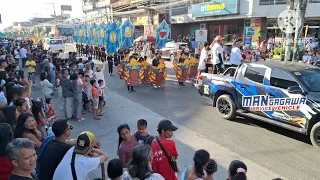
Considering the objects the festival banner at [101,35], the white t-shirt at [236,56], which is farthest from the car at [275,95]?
the festival banner at [101,35]

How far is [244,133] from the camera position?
23.0ft

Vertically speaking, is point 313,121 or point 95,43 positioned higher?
point 95,43

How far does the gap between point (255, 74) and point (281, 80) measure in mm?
780

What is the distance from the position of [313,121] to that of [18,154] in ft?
18.3

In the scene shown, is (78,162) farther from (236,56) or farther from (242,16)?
(242,16)

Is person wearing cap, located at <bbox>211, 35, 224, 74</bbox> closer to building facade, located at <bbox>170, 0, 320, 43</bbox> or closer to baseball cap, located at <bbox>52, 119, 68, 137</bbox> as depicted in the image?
baseball cap, located at <bbox>52, 119, 68, 137</bbox>

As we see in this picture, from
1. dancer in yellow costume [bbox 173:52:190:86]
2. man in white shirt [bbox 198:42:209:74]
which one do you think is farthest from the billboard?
man in white shirt [bbox 198:42:209:74]

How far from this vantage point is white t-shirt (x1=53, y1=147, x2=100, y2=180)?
284 centimetres

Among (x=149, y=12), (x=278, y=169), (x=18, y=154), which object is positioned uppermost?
(x=149, y=12)

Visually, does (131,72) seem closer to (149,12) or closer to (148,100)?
(148,100)

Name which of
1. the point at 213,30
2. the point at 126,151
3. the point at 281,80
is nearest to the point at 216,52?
the point at 281,80

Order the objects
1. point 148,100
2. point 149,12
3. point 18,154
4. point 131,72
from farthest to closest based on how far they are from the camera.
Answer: point 149,12 < point 131,72 < point 148,100 < point 18,154

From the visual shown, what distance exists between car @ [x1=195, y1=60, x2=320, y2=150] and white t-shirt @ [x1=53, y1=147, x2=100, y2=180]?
188 inches

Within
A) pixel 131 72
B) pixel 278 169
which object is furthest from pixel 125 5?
pixel 278 169
